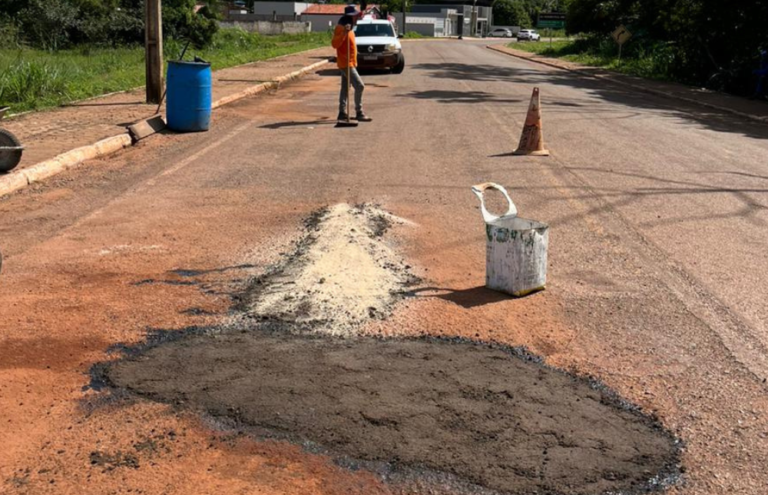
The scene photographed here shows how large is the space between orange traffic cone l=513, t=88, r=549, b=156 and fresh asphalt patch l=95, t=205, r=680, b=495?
21.3ft

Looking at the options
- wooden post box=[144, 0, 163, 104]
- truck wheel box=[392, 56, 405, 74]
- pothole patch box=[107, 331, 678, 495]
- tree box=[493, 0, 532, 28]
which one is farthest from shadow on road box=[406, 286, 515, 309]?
tree box=[493, 0, 532, 28]

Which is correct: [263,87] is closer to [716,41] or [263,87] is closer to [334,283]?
[716,41]

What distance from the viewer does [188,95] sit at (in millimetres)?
13078

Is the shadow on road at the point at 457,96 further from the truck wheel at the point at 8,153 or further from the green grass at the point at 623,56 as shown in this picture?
the truck wheel at the point at 8,153

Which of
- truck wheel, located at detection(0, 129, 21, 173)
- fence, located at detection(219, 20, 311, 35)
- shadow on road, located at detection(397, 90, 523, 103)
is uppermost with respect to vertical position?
fence, located at detection(219, 20, 311, 35)

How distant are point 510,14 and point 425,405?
138526 millimetres

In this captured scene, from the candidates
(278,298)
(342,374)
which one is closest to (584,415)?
(342,374)

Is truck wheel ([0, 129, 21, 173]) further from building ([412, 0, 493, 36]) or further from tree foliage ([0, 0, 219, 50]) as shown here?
building ([412, 0, 493, 36])

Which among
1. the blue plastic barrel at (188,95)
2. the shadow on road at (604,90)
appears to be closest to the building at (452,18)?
the shadow on road at (604,90)

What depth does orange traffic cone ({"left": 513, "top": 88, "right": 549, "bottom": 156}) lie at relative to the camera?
37.2 feet

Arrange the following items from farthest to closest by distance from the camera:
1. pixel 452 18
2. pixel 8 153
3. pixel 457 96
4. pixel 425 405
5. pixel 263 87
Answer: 1. pixel 452 18
2. pixel 263 87
3. pixel 457 96
4. pixel 8 153
5. pixel 425 405

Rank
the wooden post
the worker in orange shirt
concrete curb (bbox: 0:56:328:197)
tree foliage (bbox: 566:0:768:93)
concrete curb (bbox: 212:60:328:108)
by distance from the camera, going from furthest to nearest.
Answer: tree foliage (bbox: 566:0:768:93)
concrete curb (bbox: 212:60:328:108)
the wooden post
the worker in orange shirt
concrete curb (bbox: 0:56:328:197)

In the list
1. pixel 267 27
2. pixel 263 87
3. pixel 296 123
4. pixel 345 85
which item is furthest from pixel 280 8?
pixel 345 85

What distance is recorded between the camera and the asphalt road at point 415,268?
145 inches
